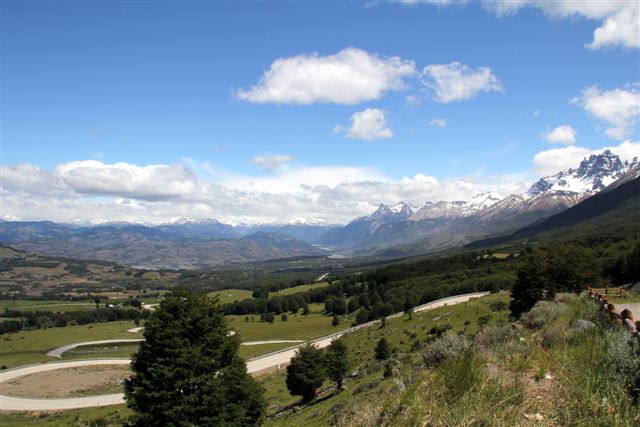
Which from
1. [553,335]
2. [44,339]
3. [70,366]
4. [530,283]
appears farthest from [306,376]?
[44,339]

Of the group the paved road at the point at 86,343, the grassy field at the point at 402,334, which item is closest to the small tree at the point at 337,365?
the grassy field at the point at 402,334

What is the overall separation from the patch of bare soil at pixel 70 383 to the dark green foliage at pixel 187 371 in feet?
199

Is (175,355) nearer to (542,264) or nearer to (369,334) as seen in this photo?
(542,264)

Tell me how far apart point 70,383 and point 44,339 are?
2851 inches

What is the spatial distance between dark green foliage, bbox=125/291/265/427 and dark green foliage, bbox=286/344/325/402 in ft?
60.8

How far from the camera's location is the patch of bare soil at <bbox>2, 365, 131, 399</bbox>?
79.0 meters

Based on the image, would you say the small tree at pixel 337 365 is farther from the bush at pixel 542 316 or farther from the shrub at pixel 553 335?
the shrub at pixel 553 335

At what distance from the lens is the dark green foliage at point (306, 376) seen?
159 ft

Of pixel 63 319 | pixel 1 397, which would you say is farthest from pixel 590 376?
pixel 63 319

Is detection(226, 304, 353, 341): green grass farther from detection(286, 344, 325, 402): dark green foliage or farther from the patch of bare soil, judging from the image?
detection(286, 344, 325, 402): dark green foliage

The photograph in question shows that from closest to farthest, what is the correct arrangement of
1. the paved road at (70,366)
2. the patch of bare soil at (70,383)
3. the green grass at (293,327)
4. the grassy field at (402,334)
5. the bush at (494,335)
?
the bush at (494,335) → the grassy field at (402,334) → the paved road at (70,366) → the patch of bare soil at (70,383) → the green grass at (293,327)

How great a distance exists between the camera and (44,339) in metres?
145

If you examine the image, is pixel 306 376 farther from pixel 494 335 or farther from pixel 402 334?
pixel 494 335

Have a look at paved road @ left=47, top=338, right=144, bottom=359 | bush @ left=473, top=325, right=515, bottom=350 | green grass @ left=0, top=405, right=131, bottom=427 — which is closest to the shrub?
bush @ left=473, top=325, right=515, bottom=350
